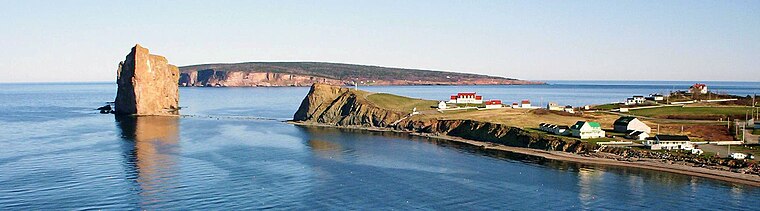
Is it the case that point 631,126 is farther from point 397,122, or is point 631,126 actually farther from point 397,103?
point 397,103

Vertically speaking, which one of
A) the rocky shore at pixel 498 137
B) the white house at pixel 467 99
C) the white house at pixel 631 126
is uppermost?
the white house at pixel 467 99

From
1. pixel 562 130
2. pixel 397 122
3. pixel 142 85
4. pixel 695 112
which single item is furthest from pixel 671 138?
pixel 142 85

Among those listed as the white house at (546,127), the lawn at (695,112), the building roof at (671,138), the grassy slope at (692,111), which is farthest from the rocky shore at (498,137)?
the grassy slope at (692,111)

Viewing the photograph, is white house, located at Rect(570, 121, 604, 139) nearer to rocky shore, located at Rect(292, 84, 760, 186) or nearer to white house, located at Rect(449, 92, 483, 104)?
rocky shore, located at Rect(292, 84, 760, 186)

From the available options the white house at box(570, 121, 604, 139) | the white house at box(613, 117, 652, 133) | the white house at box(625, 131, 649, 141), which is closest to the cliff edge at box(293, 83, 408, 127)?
the white house at box(570, 121, 604, 139)

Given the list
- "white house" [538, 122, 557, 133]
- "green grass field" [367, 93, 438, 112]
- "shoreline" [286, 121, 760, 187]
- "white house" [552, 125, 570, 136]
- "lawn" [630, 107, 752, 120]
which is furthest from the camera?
"green grass field" [367, 93, 438, 112]

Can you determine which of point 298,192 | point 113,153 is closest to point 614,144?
point 298,192

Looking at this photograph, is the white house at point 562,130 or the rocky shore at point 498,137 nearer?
the rocky shore at point 498,137

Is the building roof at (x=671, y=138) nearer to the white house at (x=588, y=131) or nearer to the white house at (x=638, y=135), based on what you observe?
the white house at (x=638, y=135)
